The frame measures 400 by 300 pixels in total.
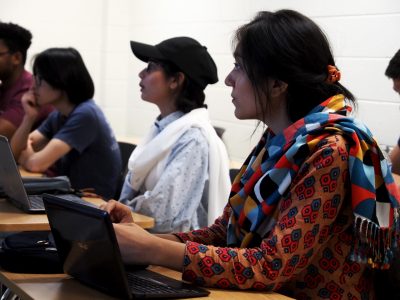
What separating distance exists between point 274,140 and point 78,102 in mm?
2027

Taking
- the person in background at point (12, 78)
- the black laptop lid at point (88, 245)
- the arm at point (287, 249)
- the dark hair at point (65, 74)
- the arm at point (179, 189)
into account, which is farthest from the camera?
the person in background at point (12, 78)

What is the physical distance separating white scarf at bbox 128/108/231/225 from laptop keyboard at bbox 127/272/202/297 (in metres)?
1.32

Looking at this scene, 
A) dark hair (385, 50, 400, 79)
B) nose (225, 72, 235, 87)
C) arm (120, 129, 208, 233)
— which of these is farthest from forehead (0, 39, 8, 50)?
nose (225, 72, 235, 87)

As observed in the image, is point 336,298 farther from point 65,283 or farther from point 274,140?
point 65,283

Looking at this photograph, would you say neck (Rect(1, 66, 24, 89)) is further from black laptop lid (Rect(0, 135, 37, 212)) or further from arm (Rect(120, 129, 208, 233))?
black laptop lid (Rect(0, 135, 37, 212))

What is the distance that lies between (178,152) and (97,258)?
1418 millimetres

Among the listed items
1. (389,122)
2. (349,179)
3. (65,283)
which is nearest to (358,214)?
(349,179)

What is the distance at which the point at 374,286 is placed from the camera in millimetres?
1551

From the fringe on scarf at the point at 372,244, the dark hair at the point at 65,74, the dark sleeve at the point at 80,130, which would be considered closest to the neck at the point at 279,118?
the fringe on scarf at the point at 372,244

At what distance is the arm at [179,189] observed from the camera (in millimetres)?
2648

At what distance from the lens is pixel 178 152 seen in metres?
2.73

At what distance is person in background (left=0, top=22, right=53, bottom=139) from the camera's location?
3.87 metres

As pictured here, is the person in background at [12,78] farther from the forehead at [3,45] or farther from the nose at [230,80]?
the nose at [230,80]

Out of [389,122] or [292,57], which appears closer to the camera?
[292,57]
